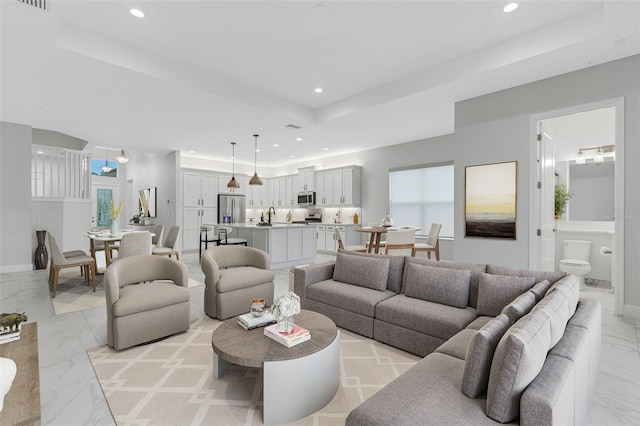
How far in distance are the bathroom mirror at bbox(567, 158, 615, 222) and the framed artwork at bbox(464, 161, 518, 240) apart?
8.15 ft

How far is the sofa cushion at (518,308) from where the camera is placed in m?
1.61

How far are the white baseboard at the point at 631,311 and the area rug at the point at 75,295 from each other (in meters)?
5.58

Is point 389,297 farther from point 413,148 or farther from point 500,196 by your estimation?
point 413,148

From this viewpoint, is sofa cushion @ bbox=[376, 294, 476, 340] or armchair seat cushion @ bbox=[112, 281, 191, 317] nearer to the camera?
sofa cushion @ bbox=[376, 294, 476, 340]

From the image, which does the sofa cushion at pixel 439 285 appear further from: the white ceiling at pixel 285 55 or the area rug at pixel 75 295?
the area rug at pixel 75 295

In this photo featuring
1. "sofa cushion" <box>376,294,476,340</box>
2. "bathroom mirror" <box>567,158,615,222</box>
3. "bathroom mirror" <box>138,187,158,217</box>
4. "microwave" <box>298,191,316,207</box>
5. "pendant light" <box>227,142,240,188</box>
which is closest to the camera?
"sofa cushion" <box>376,294,476,340</box>

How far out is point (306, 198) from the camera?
934 cm

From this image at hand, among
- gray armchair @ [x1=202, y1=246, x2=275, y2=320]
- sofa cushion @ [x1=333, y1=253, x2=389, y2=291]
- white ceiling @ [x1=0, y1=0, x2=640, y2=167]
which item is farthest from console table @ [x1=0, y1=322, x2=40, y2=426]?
white ceiling @ [x1=0, y1=0, x2=640, y2=167]

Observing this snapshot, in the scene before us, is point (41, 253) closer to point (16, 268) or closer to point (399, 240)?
point (16, 268)

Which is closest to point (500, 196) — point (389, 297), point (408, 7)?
point (389, 297)

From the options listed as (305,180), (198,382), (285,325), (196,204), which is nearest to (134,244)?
(198,382)

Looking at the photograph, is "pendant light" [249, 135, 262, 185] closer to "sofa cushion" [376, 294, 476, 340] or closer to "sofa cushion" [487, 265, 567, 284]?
"sofa cushion" [376, 294, 476, 340]

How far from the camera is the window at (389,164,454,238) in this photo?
7.02 m

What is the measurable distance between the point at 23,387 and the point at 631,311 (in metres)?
5.23
